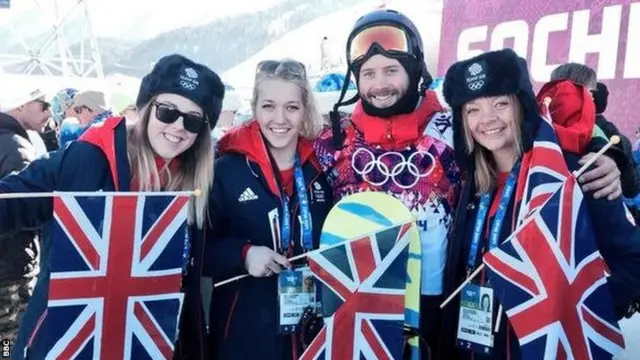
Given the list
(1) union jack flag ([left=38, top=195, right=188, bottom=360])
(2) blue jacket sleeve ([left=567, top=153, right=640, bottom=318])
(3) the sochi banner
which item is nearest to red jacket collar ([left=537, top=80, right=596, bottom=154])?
(2) blue jacket sleeve ([left=567, top=153, right=640, bottom=318])

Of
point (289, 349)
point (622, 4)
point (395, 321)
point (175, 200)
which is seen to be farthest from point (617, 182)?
point (622, 4)

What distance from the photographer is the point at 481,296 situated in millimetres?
2225

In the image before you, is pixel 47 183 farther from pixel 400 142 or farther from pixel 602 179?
pixel 602 179

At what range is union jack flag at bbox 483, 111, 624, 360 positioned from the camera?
2010mm

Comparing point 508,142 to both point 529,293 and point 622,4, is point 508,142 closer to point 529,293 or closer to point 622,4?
point 529,293

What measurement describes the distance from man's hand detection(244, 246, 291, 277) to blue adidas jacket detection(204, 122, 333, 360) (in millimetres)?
56

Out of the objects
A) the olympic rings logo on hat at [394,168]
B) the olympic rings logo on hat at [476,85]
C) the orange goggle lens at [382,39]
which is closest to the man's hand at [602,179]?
the olympic rings logo on hat at [476,85]

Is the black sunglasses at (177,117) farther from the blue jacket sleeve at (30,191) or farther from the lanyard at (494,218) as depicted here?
the lanyard at (494,218)

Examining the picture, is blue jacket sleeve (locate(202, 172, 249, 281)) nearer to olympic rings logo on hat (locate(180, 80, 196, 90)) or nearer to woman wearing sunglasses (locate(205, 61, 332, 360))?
woman wearing sunglasses (locate(205, 61, 332, 360))

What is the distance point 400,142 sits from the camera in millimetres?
2498

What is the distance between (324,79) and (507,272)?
4.24 metres

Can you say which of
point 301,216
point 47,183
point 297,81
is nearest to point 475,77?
point 297,81

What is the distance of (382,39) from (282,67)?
454mm

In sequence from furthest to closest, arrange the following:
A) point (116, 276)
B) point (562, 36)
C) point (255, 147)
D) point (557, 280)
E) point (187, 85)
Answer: point (562, 36)
point (255, 147)
point (187, 85)
point (116, 276)
point (557, 280)
